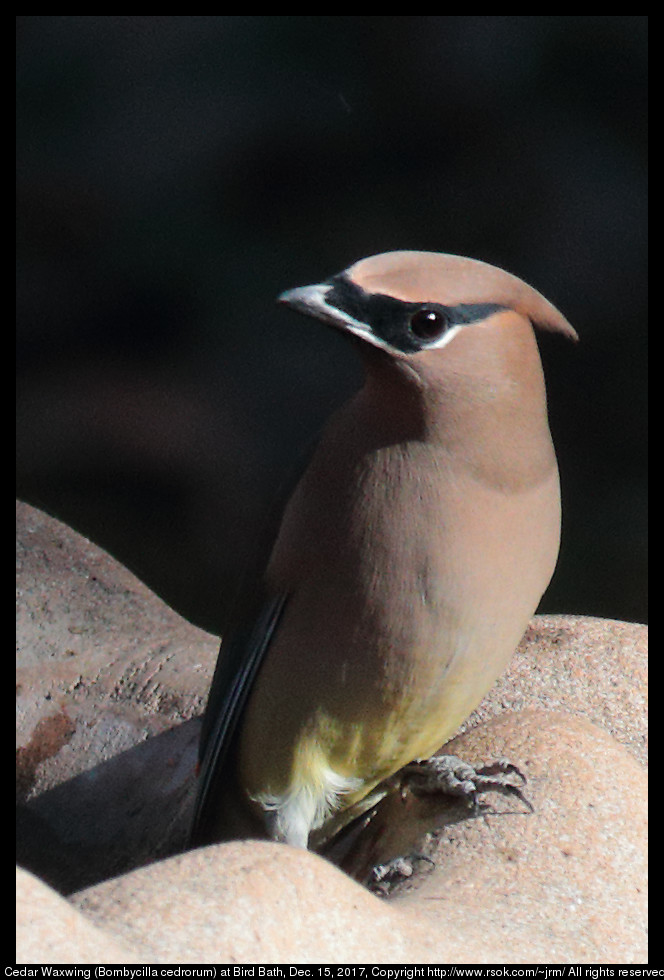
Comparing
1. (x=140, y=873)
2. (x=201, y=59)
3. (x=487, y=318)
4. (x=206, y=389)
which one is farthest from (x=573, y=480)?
(x=140, y=873)

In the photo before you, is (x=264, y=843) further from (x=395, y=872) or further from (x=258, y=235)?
(x=258, y=235)

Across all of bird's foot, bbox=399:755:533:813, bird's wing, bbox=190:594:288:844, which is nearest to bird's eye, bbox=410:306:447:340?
bird's wing, bbox=190:594:288:844

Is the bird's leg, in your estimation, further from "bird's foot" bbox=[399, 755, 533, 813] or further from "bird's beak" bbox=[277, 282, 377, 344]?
"bird's beak" bbox=[277, 282, 377, 344]

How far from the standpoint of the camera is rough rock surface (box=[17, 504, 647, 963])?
1845mm

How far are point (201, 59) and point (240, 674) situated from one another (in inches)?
105

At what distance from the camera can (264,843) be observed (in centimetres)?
210

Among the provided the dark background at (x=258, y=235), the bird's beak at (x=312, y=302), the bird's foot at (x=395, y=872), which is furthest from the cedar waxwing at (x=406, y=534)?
the dark background at (x=258, y=235)

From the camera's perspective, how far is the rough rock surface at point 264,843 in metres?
1.84

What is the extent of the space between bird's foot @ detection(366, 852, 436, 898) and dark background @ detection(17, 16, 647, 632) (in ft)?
6.92

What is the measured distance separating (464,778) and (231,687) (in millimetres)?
526

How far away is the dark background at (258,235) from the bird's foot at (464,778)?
1.85 metres

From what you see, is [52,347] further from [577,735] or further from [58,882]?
[577,735]

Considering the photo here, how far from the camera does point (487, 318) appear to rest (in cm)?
239

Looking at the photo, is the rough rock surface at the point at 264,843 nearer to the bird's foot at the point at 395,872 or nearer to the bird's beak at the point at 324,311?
A: the bird's foot at the point at 395,872
